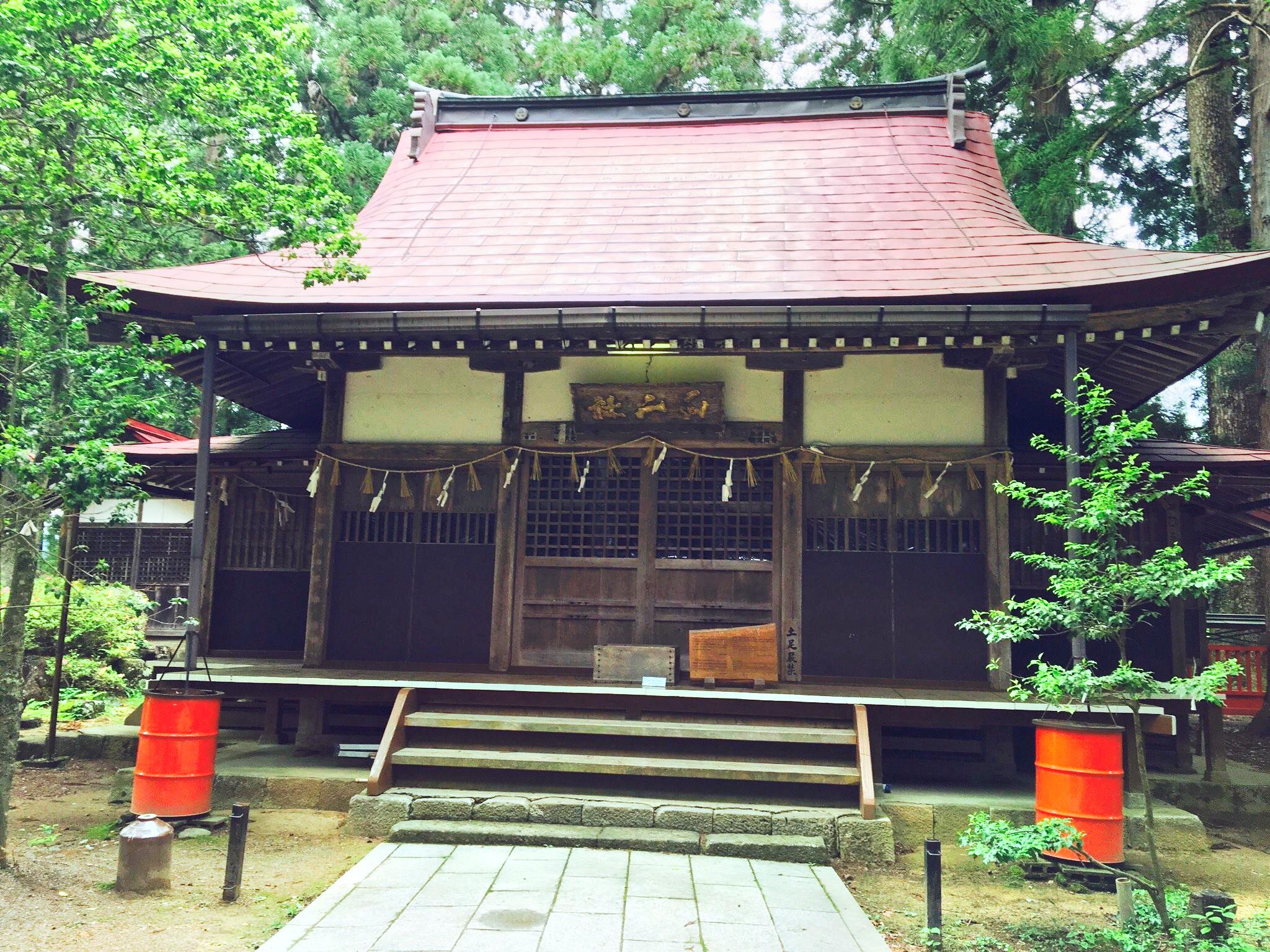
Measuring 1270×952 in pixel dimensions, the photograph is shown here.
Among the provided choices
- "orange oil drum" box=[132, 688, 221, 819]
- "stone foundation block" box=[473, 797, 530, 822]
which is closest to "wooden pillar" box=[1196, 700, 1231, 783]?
"stone foundation block" box=[473, 797, 530, 822]

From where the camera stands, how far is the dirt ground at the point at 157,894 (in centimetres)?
486

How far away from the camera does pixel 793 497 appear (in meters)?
8.73

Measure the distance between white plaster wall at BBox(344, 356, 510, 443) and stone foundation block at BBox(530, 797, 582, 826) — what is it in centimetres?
375

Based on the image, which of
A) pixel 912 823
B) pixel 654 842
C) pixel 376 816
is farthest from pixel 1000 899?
pixel 376 816

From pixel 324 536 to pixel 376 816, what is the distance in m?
3.32

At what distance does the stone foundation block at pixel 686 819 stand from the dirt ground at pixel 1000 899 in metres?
1.00

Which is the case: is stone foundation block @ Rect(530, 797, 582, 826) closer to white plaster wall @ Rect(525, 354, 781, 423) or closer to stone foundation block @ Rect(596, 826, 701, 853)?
stone foundation block @ Rect(596, 826, 701, 853)

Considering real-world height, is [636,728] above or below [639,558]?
below

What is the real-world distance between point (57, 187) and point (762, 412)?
592 cm

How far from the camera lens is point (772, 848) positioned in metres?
6.27

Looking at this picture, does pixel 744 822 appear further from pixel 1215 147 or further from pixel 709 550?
pixel 1215 147

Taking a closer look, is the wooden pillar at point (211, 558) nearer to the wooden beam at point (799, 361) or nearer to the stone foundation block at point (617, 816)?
the stone foundation block at point (617, 816)

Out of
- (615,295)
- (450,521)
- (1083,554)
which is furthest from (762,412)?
(1083,554)

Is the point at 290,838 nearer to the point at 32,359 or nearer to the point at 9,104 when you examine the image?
the point at 32,359
